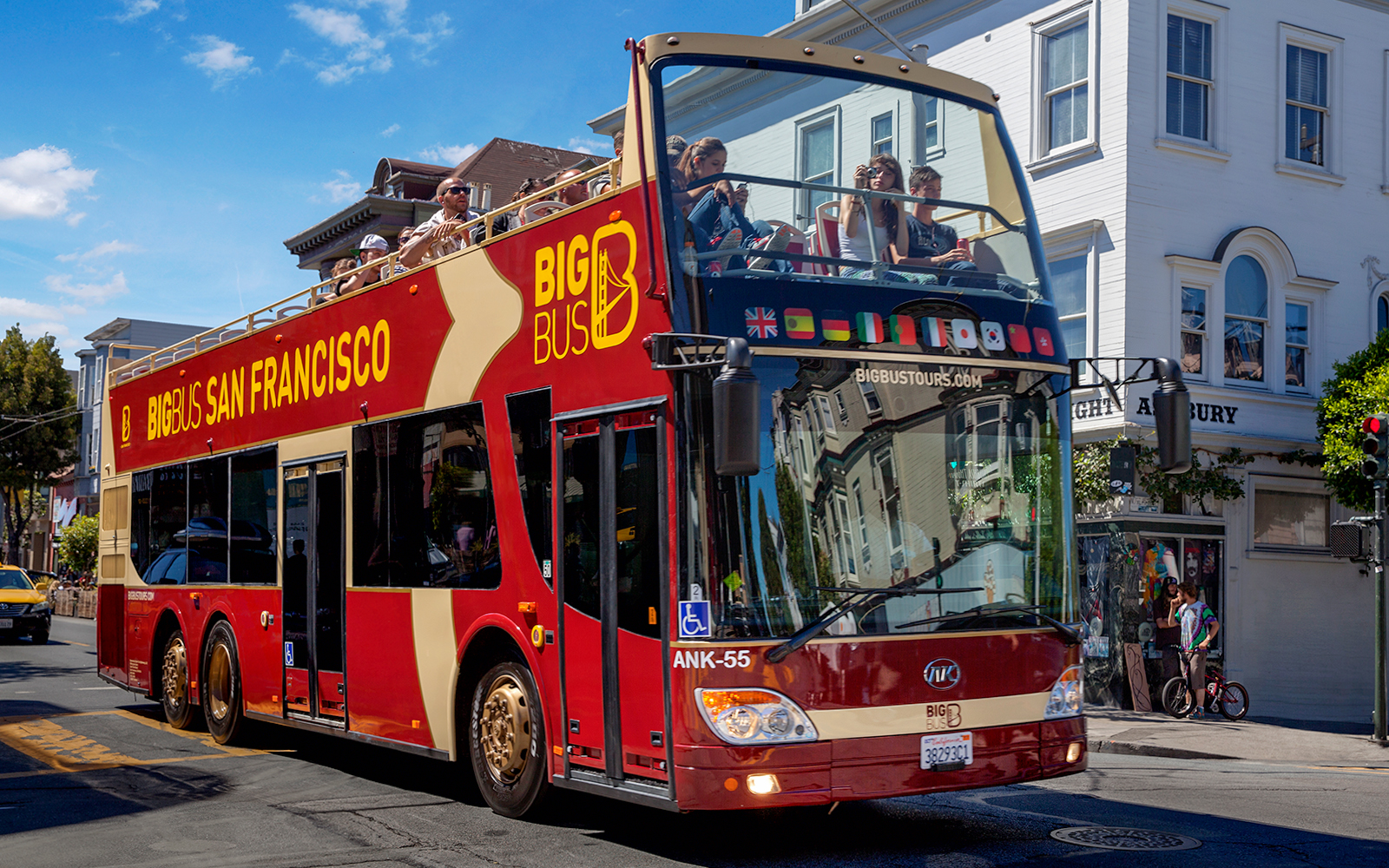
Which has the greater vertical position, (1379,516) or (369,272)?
(369,272)

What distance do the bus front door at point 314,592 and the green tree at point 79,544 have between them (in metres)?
43.0

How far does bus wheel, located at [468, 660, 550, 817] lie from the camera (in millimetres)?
8258

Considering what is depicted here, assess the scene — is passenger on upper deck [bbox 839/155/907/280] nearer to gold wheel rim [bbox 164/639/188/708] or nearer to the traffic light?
gold wheel rim [bbox 164/639/188/708]

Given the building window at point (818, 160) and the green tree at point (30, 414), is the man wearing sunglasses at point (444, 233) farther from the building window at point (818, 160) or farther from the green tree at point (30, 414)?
the green tree at point (30, 414)

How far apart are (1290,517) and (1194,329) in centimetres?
364

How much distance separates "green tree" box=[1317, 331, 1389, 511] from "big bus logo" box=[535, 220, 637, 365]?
15.3m

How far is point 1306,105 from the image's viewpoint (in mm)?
22328

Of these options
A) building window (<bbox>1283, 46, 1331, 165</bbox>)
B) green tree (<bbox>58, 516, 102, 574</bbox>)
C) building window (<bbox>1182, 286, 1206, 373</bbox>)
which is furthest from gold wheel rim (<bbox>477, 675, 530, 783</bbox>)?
green tree (<bbox>58, 516, 102, 574</bbox>)

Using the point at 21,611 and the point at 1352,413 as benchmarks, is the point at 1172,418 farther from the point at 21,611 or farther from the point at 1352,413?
the point at 21,611

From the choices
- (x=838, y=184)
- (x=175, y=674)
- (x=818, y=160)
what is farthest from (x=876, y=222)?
(x=175, y=674)

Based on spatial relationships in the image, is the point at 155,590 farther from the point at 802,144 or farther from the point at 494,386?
the point at 802,144

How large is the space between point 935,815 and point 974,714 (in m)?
2.05

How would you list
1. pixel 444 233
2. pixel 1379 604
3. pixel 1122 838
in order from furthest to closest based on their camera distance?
pixel 1379 604 < pixel 444 233 < pixel 1122 838

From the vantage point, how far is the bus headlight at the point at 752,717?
669 cm
